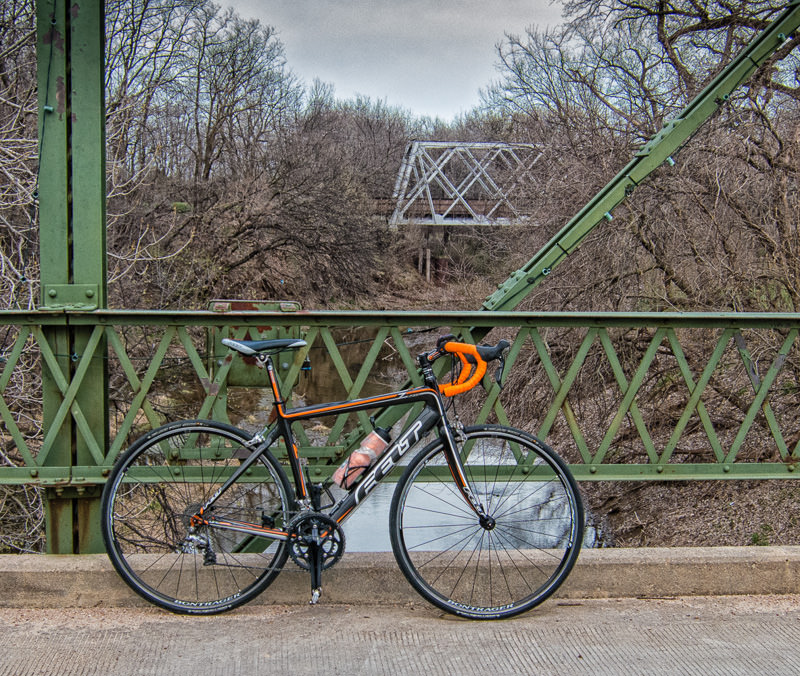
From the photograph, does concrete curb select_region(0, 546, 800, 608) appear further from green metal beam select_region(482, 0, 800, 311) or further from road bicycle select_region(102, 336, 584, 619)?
green metal beam select_region(482, 0, 800, 311)

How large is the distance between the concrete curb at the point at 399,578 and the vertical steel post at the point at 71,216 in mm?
285

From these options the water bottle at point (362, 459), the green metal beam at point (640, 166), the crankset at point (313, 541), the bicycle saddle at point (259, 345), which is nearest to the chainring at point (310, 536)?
the crankset at point (313, 541)

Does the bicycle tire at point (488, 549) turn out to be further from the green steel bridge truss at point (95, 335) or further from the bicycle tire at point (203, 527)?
the bicycle tire at point (203, 527)

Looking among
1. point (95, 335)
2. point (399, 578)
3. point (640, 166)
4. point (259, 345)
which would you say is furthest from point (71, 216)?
point (640, 166)

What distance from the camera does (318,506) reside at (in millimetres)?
3639

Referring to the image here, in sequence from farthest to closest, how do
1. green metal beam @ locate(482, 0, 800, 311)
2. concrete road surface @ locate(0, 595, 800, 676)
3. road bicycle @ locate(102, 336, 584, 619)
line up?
A: green metal beam @ locate(482, 0, 800, 311) → road bicycle @ locate(102, 336, 584, 619) → concrete road surface @ locate(0, 595, 800, 676)

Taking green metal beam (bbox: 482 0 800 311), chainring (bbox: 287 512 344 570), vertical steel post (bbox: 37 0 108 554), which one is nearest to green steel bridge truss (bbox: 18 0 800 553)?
vertical steel post (bbox: 37 0 108 554)

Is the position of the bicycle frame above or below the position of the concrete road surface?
above

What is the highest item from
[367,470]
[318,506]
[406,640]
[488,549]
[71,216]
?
[71,216]

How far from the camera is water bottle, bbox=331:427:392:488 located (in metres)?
3.63

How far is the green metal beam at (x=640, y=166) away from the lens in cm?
541

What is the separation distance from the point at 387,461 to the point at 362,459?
Answer: 4.3 inches

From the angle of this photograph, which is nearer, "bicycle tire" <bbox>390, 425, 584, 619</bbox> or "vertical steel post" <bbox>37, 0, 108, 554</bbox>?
"bicycle tire" <bbox>390, 425, 584, 619</bbox>

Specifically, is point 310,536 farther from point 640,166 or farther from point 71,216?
point 640,166
